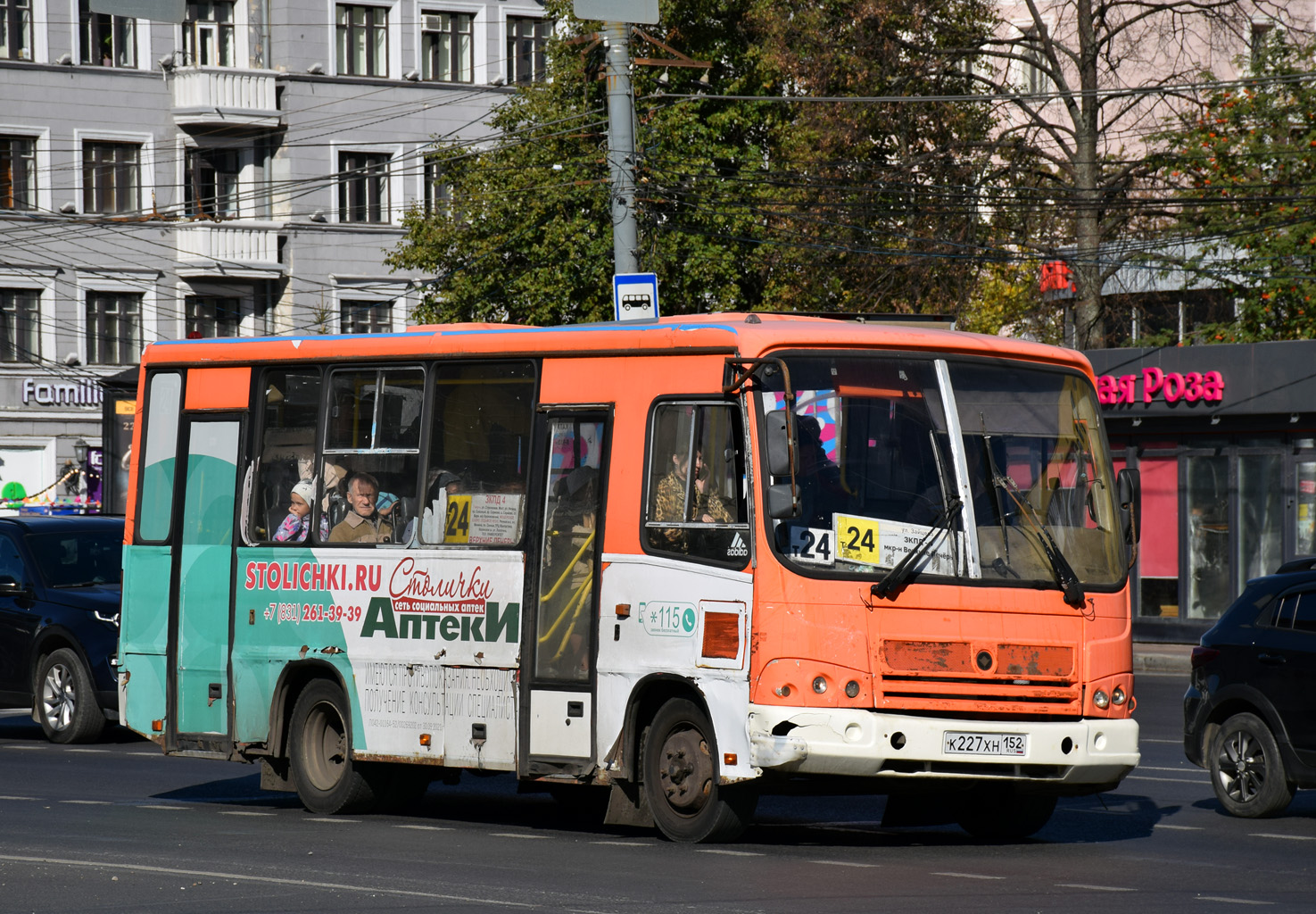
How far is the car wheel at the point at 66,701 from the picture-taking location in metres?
18.6

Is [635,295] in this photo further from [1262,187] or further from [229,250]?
[229,250]

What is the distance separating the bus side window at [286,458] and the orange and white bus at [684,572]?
0.09 feet

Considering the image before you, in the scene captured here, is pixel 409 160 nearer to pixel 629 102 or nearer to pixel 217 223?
pixel 217 223

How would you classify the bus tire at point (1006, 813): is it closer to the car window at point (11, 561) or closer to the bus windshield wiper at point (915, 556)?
the bus windshield wiper at point (915, 556)

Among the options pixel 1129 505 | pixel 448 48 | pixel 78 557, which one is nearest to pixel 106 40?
pixel 448 48

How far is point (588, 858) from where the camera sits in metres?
11.0

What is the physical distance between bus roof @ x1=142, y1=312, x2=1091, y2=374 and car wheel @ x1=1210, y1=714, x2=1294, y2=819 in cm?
279

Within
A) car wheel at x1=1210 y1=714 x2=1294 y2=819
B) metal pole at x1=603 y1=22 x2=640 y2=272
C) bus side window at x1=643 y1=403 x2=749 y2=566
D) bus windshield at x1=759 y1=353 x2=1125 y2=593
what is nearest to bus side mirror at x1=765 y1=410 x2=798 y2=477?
bus windshield at x1=759 y1=353 x2=1125 y2=593

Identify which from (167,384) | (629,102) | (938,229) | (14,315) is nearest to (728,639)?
(167,384)

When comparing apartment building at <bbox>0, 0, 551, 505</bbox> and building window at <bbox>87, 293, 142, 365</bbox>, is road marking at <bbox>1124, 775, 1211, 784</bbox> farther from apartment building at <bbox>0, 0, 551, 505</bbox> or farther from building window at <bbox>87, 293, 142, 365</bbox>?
building window at <bbox>87, 293, 142, 365</bbox>

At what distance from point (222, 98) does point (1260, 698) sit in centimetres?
4279

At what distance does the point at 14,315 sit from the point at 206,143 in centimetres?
633

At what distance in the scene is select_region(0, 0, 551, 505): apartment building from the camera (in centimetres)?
5072

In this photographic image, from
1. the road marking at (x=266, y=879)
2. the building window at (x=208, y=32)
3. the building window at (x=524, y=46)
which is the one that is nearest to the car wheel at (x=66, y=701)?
→ the road marking at (x=266, y=879)
